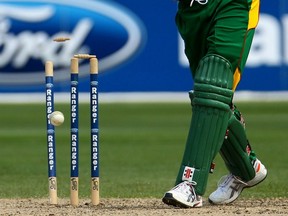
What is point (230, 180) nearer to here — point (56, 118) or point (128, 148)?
point (56, 118)

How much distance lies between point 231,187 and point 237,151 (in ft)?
0.90

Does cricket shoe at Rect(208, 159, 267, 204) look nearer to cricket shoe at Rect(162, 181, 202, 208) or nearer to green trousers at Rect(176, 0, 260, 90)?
cricket shoe at Rect(162, 181, 202, 208)

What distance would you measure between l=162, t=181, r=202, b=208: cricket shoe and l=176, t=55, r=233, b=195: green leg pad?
0.12 ft

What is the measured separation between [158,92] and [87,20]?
1.95m

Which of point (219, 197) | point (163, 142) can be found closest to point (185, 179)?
point (219, 197)

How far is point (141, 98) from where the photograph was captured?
1973cm

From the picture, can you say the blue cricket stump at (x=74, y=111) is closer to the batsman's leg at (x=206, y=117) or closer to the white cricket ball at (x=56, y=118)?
the white cricket ball at (x=56, y=118)

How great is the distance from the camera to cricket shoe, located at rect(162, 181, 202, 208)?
539 centimetres

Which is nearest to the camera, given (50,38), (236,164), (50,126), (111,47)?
(50,126)

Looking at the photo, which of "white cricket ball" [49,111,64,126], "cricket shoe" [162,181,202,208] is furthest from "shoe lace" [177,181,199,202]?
"white cricket ball" [49,111,64,126]

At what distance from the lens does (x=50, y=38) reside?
754 inches

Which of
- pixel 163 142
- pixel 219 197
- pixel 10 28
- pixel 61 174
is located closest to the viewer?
pixel 219 197

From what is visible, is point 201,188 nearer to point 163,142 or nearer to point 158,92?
point 163,142

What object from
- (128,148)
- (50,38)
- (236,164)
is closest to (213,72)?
(236,164)
